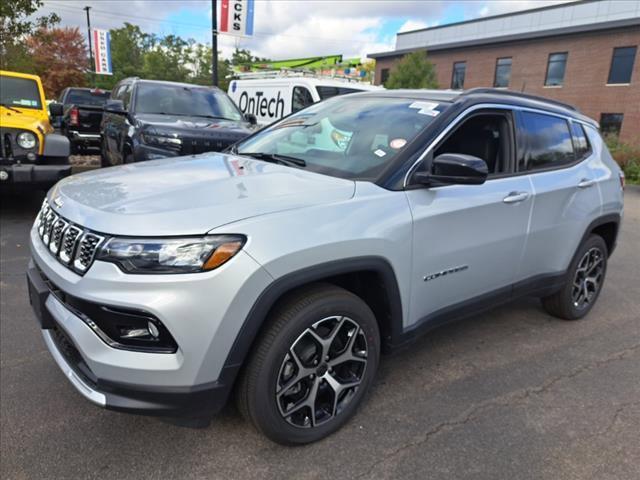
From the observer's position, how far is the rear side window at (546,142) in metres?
3.45

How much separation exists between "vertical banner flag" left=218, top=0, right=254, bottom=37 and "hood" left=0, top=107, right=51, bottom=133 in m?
5.61

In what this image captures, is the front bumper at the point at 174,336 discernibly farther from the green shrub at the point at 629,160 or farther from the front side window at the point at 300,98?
the green shrub at the point at 629,160

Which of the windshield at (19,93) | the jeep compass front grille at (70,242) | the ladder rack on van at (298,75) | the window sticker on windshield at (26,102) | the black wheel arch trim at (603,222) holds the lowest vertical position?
the black wheel arch trim at (603,222)

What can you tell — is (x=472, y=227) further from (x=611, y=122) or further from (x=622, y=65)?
(x=622, y=65)

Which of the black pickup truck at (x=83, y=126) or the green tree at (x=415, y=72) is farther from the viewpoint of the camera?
the green tree at (x=415, y=72)

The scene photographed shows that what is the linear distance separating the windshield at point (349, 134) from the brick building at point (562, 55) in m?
27.2

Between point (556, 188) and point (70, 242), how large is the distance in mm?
3120

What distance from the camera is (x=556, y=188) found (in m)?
3.51

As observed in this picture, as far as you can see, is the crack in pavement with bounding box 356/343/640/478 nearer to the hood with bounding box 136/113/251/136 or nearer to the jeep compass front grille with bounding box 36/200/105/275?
the jeep compass front grille with bounding box 36/200/105/275

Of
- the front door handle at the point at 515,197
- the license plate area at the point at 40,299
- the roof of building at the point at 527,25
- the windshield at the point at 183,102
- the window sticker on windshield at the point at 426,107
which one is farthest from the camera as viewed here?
the roof of building at the point at 527,25

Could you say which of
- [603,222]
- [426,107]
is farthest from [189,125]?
[603,222]

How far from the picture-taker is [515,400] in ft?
9.64

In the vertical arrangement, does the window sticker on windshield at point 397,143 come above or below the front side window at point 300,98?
below

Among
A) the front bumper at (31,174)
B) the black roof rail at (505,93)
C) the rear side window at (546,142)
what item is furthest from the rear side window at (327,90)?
the rear side window at (546,142)
